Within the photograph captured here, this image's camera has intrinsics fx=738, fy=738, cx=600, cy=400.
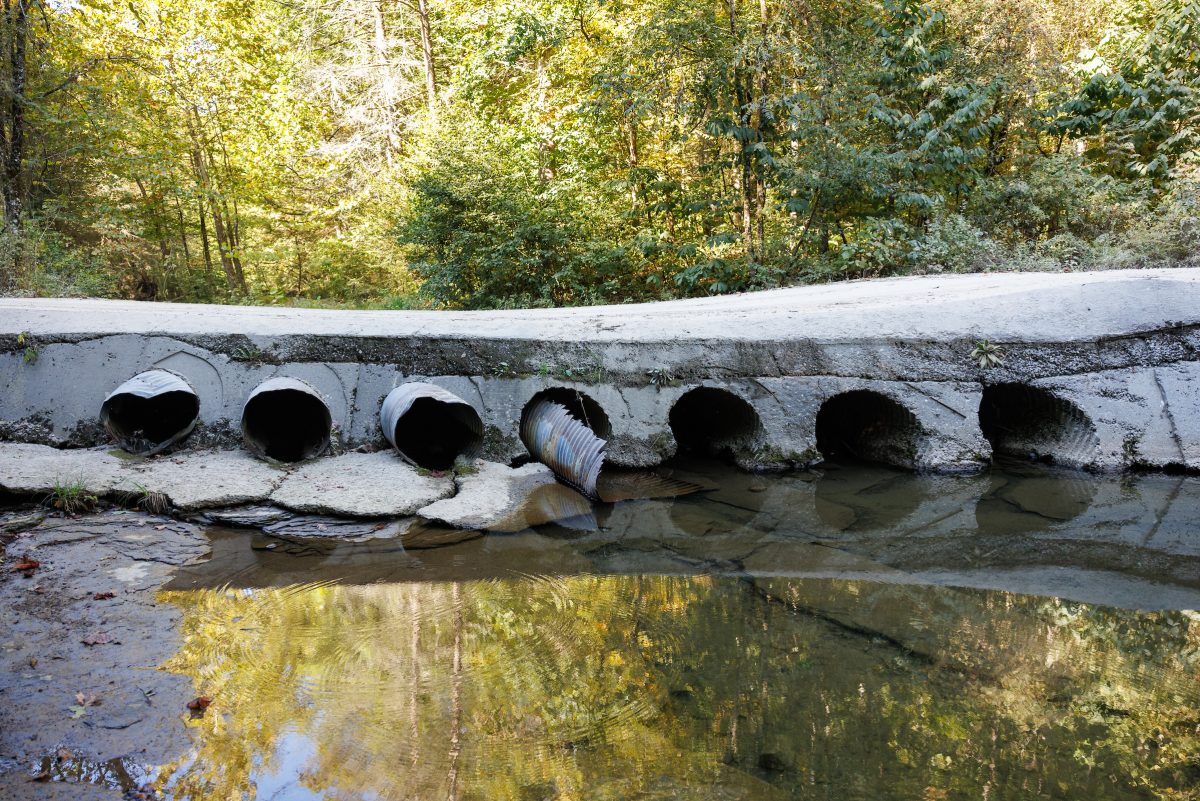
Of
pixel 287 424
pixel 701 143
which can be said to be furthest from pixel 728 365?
pixel 701 143

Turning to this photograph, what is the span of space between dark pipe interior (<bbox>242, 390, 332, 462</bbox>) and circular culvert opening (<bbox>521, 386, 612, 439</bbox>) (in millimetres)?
1787

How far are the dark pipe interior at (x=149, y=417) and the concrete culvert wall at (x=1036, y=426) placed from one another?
23.6 ft

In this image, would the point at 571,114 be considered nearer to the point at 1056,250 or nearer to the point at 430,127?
the point at 430,127

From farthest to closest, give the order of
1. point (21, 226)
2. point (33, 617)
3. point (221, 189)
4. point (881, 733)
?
1. point (221, 189)
2. point (21, 226)
3. point (33, 617)
4. point (881, 733)

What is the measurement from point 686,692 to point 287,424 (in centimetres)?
504

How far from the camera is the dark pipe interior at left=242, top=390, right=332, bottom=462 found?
611 cm

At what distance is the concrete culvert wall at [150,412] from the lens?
18.8ft

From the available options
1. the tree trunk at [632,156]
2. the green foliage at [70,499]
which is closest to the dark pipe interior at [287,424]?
the green foliage at [70,499]

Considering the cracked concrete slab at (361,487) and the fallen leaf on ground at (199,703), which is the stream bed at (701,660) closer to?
the fallen leaf on ground at (199,703)

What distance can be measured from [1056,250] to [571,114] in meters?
9.39

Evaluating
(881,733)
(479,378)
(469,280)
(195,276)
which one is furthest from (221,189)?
(881,733)

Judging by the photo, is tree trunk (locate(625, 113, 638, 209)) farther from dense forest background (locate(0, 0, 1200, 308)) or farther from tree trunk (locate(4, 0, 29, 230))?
tree trunk (locate(4, 0, 29, 230))

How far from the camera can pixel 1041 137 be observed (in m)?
15.2

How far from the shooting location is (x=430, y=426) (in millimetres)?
6945
